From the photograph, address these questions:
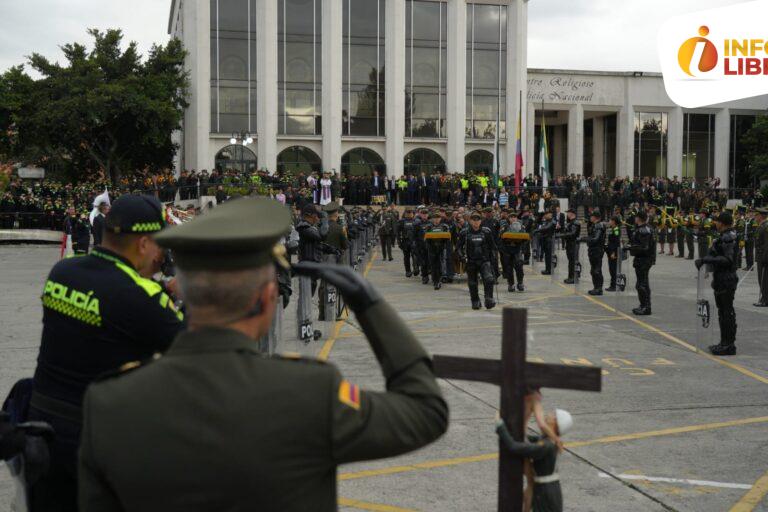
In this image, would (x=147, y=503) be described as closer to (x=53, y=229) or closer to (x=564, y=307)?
(x=564, y=307)

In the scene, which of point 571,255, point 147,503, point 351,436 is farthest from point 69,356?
point 571,255

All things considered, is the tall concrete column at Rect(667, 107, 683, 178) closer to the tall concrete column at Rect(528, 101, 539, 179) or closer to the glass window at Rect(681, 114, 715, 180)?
the glass window at Rect(681, 114, 715, 180)

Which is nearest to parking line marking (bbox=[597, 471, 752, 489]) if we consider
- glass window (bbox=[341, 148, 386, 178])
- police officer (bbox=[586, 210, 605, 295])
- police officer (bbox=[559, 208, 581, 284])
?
police officer (bbox=[586, 210, 605, 295])

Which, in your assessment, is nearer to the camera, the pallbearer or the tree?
the pallbearer

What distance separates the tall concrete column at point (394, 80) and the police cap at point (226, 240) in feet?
167

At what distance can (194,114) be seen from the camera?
5041cm

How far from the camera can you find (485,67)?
54219 mm

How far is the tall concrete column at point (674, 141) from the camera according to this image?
59.3 meters

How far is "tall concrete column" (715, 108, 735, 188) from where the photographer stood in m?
60.5

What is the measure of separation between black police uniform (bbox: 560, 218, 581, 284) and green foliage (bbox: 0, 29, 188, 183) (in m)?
29.6

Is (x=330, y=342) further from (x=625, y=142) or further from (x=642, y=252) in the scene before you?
(x=625, y=142)

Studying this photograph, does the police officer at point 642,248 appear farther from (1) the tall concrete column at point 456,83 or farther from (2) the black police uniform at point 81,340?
(1) the tall concrete column at point 456,83

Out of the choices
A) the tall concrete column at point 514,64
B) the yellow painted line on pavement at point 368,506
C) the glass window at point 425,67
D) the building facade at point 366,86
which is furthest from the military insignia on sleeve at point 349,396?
the tall concrete column at point 514,64

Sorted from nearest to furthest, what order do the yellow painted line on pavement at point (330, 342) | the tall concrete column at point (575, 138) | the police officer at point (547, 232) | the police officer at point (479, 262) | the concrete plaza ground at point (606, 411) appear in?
1. the concrete plaza ground at point (606, 411)
2. the yellow painted line on pavement at point (330, 342)
3. the police officer at point (479, 262)
4. the police officer at point (547, 232)
5. the tall concrete column at point (575, 138)
